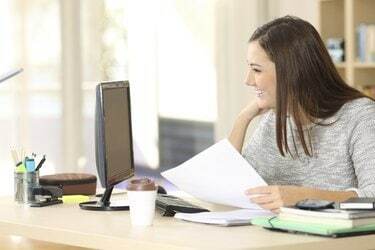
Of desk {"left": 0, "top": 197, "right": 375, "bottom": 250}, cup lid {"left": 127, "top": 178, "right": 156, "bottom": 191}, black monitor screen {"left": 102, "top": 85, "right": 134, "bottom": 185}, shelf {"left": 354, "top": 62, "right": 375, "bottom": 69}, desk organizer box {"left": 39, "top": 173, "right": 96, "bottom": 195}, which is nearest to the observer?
desk {"left": 0, "top": 197, "right": 375, "bottom": 250}

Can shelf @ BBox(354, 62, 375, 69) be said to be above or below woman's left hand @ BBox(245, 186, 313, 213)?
above

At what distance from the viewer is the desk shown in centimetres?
202

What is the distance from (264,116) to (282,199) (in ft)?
2.57

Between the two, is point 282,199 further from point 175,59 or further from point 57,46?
point 175,59

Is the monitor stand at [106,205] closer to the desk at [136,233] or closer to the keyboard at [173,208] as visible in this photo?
the desk at [136,233]

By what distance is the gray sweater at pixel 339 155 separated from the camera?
2621mm

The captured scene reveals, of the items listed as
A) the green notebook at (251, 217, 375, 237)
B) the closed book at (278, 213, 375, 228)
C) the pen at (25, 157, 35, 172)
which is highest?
the pen at (25, 157, 35, 172)

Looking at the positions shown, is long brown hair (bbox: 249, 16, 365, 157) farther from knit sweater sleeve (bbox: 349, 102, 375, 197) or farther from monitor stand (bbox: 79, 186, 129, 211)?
monitor stand (bbox: 79, 186, 129, 211)

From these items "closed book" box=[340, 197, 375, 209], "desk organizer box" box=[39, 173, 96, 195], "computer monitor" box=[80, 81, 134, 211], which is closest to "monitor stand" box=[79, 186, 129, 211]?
"computer monitor" box=[80, 81, 134, 211]

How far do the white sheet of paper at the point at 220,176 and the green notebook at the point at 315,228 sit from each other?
0.95 feet

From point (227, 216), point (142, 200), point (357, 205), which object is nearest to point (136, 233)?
point (142, 200)

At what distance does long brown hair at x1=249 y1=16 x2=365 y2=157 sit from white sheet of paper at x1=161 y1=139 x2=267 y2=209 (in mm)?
285

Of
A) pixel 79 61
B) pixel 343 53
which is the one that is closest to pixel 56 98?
pixel 79 61

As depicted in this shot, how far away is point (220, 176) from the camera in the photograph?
8.26 ft
